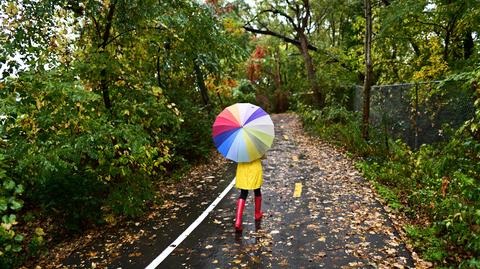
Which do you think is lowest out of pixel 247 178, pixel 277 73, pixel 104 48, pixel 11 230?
pixel 247 178

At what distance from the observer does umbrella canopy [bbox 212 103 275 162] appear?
6.42m

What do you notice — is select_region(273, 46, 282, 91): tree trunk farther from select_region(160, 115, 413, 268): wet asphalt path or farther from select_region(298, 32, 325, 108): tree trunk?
select_region(160, 115, 413, 268): wet asphalt path

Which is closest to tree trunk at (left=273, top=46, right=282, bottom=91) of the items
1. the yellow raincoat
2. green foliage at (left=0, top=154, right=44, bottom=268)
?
the yellow raincoat

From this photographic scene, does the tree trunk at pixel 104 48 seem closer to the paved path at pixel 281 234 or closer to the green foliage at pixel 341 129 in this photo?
the paved path at pixel 281 234

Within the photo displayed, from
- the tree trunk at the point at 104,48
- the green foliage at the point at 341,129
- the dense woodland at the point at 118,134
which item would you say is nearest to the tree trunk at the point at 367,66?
the dense woodland at the point at 118,134

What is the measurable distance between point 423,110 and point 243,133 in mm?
7013

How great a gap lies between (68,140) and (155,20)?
143 inches

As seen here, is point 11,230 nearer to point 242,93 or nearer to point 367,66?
point 367,66

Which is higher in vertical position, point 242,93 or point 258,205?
point 242,93

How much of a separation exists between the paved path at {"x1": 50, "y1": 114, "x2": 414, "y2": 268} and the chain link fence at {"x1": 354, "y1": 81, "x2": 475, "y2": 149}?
2.73m

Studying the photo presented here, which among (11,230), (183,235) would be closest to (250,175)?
(183,235)

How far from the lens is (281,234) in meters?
6.55

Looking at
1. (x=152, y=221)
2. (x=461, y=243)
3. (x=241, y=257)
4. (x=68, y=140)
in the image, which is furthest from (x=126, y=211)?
(x=461, y=243)

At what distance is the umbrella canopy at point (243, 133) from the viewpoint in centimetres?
642
